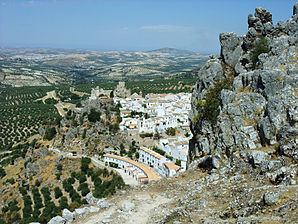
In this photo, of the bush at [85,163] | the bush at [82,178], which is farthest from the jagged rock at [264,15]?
the bush at [85,163]

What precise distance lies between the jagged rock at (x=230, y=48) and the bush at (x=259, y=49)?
6.00 ft

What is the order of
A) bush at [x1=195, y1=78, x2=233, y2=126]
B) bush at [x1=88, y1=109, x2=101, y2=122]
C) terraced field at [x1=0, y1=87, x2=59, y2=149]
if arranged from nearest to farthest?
bush at [x1=195, y1=78, x2=233, y2=126] < bush at [x1=88, y1=109, x2=101, y2=122] < terraced field at [x1=0, y1=87, x2=59, y2=149]

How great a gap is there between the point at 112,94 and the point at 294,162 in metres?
59.1

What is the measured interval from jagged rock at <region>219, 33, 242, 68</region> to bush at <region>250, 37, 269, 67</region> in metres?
1.83

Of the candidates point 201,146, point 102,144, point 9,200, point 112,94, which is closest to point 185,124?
point 102,144

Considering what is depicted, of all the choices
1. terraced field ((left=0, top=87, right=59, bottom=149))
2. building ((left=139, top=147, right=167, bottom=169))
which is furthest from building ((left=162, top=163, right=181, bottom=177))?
terraced field ((left=0, top=87, right=59, bottom=149))

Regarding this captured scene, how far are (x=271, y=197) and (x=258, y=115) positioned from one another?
549 cm

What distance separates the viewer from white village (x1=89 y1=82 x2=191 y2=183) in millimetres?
33688

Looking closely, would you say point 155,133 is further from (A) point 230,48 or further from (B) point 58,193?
(A) point 230,48

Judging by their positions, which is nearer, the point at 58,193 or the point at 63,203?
the point at 63,203

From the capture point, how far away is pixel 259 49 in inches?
688

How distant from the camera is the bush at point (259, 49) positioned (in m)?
17.3

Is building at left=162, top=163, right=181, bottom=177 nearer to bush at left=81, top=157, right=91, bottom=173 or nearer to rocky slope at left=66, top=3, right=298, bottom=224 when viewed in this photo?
bush at left=81, top=157, right=91, bottom=173

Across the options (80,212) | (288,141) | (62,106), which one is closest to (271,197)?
(288,141)
